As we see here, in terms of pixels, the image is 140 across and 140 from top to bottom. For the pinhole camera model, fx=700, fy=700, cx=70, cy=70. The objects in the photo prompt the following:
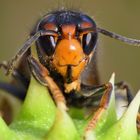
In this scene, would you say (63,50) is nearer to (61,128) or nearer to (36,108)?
(36,108)

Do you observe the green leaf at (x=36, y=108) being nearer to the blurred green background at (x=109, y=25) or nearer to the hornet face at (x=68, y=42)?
the hornet face at (x=68, y=42)

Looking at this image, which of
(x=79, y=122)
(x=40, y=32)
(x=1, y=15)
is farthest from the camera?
(x=1, y=15)

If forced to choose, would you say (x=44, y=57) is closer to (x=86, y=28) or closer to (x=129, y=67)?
(x=86, y=28)

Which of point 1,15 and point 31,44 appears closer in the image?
point 31,44

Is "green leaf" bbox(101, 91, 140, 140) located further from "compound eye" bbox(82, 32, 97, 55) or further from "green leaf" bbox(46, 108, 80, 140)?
"compound eye" bbox(82, 32, 97, 55)

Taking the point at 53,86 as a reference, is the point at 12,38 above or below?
below

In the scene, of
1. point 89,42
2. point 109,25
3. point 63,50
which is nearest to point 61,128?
point 63,50

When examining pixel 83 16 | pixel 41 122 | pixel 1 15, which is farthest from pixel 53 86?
pixel 1 15
